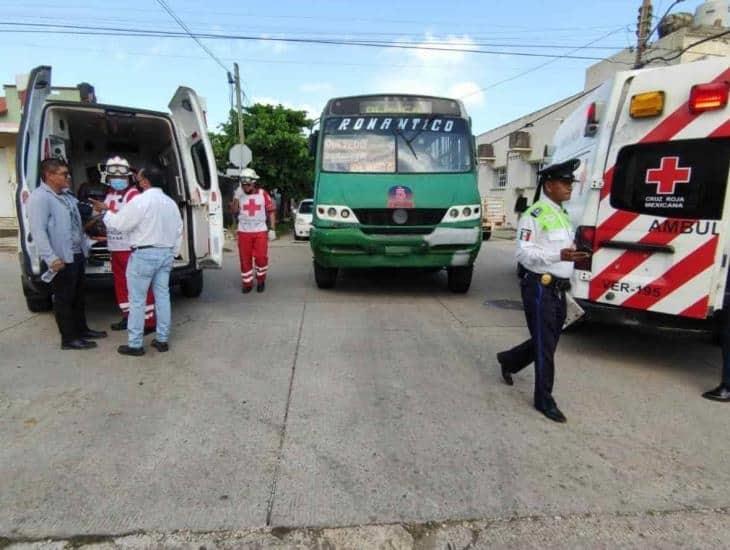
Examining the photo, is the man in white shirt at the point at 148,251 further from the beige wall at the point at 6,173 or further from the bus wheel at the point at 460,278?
the beige wall at the point at 6,173

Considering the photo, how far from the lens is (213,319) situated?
603 centimetres

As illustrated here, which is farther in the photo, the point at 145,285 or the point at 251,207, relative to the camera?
the point at 251,207

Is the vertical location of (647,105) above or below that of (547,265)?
above

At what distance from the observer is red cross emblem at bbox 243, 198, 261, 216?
7559mm

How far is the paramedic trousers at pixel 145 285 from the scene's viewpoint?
454 centimetres

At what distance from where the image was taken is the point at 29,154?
5.06 metres

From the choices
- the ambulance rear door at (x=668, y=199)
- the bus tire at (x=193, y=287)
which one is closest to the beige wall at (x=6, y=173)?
the bus tire at (x=193, y=287)

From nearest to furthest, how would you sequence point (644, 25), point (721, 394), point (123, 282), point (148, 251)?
point (721, 394)
point (148, 251)
point (123, 282)
point (644, 25)

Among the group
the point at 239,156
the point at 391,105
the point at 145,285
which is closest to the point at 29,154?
the point at 145,285

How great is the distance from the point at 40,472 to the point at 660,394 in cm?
428

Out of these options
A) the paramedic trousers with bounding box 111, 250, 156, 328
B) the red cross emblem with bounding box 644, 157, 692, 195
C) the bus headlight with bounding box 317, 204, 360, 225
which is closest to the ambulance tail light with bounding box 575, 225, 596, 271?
the red cross emblem with bounding box 644, 157, 692, 195

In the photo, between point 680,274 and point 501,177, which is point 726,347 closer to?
point 680,274

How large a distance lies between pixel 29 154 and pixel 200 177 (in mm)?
1747

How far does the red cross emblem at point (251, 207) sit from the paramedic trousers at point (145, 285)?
293 cm
